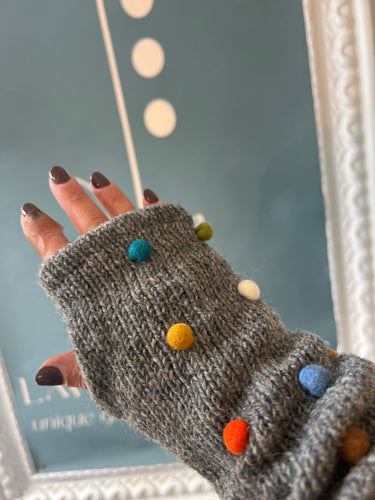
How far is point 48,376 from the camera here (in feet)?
1.70

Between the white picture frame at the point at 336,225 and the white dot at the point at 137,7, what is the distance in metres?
0.32

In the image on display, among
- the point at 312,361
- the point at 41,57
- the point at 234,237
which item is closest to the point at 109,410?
the point at 312,361

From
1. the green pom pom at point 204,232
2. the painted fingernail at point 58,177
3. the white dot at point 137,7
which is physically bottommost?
the green pom pom at point 204,232

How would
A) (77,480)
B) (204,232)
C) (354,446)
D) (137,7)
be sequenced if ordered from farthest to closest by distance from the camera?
1. (77,480)
2. (137,7)
3. (204,232)
4. (354,446)

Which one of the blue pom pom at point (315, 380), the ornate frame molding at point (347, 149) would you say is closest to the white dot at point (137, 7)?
the ornate frame molding at point (347, 149)

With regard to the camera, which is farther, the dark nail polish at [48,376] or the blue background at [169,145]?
the blue background at [169,145]

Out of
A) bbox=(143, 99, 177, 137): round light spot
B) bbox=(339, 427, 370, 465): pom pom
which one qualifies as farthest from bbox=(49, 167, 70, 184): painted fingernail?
bbox=(339, 427, 370, 465): pom pom

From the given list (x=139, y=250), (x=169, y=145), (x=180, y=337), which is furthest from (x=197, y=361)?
(x=169, y=145)

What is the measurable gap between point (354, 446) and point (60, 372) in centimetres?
39

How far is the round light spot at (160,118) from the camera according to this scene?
779 millimetres

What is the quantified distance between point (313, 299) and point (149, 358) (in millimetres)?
550

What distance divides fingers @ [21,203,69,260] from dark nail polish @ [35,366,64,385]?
0.17m

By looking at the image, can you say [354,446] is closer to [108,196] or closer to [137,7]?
[108,196]

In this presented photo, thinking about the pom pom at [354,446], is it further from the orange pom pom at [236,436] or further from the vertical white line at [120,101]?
the vertical white line at [120,101]
